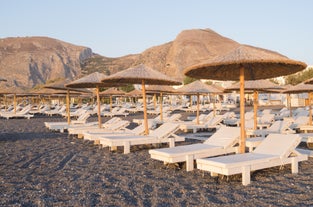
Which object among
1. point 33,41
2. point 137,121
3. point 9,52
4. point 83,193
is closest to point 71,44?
point 33,41

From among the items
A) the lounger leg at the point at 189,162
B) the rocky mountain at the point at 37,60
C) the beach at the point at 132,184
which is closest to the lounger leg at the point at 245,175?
the beach at the point at 132,184

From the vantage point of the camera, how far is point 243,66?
19.1 ft

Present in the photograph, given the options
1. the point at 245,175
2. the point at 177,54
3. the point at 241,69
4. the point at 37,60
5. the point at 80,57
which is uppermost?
the point at 80,57

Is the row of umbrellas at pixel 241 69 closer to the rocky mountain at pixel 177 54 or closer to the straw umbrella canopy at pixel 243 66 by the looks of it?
the straw umbrella canopy at pixel 243 66

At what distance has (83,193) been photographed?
424cm

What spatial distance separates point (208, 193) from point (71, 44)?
160558 mm

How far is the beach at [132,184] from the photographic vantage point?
390 cm

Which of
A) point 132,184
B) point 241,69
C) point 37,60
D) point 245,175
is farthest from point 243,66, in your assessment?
point 37,60

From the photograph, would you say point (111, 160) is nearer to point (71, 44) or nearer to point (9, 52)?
point (9, 52)

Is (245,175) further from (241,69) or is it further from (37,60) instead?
(37,60)

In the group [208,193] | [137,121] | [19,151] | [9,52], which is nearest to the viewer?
[208,193]

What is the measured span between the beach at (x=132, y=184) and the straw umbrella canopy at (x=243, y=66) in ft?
3.73

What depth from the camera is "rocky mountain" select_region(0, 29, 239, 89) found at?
94375 mm

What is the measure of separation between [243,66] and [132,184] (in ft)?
8.78
